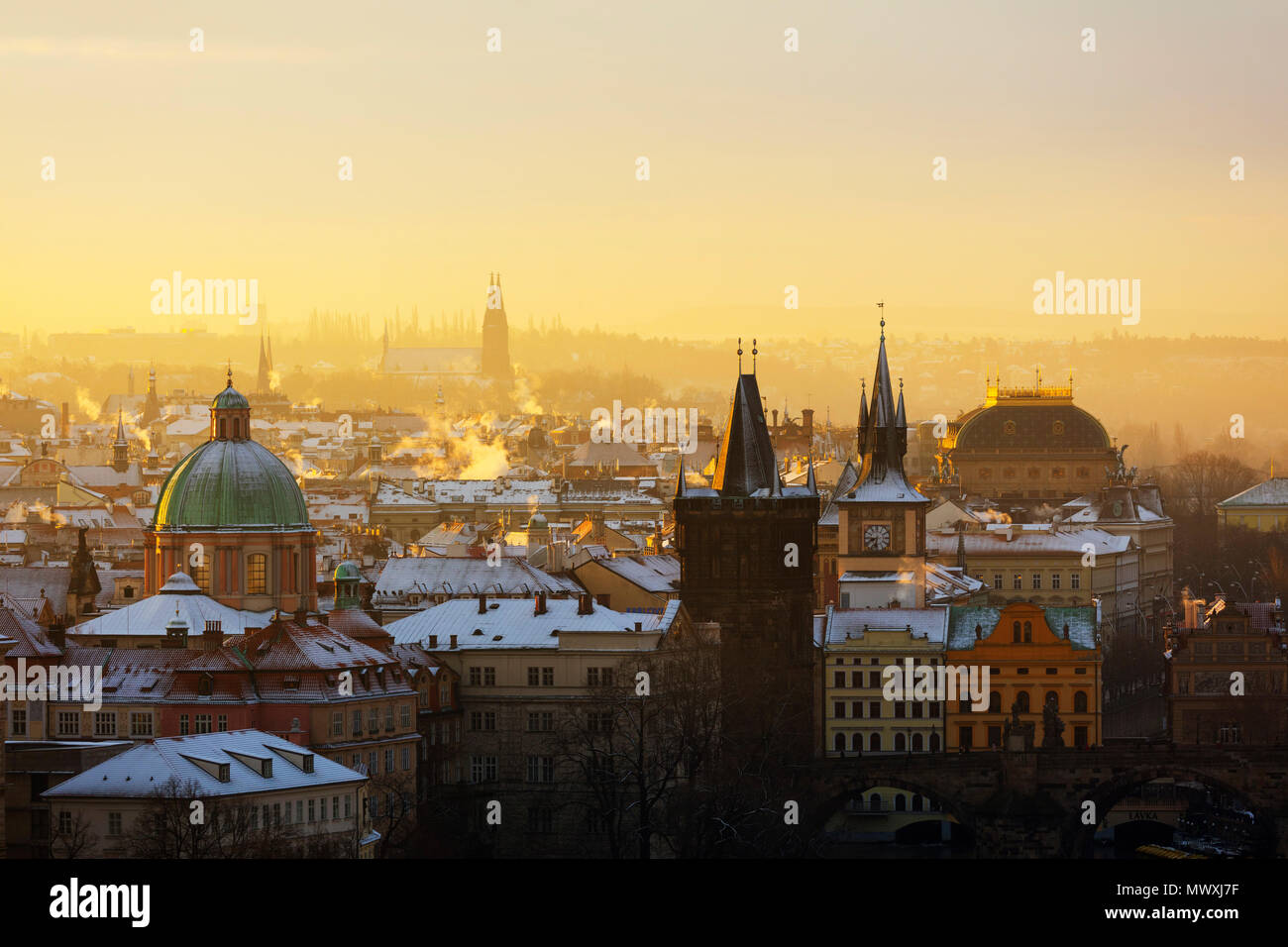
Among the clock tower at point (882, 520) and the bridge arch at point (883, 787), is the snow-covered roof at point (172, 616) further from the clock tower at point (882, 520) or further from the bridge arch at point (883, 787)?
the clock tower at point (882, 520)

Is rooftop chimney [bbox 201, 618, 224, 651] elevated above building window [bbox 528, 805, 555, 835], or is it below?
above

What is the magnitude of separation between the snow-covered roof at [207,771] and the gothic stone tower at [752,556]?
2513 centimetres

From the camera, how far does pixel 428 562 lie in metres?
116

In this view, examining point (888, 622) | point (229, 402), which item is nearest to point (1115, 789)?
point (888, 622)

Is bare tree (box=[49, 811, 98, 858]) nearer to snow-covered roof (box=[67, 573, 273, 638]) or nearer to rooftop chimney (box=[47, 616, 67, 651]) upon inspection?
rooftop chimney (box=[47, 616, 67, 651])

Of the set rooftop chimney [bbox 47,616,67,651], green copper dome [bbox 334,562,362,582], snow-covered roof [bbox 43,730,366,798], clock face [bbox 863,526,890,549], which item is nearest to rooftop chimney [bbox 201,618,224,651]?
rooftop chimney [bbox 47,616,67,651]

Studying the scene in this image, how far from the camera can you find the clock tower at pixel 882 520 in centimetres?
11881

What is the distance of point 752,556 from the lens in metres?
101

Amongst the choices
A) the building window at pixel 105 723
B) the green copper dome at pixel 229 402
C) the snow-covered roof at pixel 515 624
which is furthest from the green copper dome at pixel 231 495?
the building window at pixel 105 723

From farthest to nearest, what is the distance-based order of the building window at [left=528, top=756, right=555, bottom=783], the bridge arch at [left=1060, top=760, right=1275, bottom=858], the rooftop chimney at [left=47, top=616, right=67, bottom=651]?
the bridge arch at [left=1060, top=760, right=1275, bottom=858]
the rooftop chimney at [left=47, top=616, right=67, bottom=651]
the building window at [left=528, top=756, right=555, bottom=783]

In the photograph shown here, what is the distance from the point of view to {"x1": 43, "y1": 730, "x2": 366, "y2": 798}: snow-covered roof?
234 feet

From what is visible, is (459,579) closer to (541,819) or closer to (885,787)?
(885,787)

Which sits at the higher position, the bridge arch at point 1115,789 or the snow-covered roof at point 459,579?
the snow-covered roof at point 459,579
